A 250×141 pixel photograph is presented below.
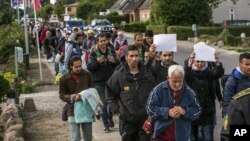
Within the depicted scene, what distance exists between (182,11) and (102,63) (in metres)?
42.8

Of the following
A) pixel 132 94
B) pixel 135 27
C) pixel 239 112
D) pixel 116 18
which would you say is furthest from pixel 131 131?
pixel 116 18

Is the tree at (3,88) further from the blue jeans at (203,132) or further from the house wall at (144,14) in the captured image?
the house wall at (144,14)

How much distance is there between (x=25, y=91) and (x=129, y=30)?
57.1 m

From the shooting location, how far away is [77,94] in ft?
27.6

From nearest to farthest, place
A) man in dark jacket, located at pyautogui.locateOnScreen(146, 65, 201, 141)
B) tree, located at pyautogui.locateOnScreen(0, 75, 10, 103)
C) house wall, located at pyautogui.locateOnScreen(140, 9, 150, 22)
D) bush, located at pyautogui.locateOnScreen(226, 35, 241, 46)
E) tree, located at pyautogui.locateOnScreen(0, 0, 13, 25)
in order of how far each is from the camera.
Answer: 1. man in dark jacket, located at pyautogui.locateOnScreen(146, 65, 201, 141)
2. tree, located at pyautogui.locateOnScreen(0, 75, 10, 103)
3. bush, located at pyautogui.locateOnScreen(226, 35, 241, 46)
4. tree, located at pyautogui.locateOnScreen(0, 0, 13, 25)
5. house wall, located at pyautogui.locateOnScreen(140, 9, 150, 22)

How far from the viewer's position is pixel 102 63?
10609 millimetres

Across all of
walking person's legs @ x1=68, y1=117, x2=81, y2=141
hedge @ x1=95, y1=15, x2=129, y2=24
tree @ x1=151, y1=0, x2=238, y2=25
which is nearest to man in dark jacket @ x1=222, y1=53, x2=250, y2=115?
walking person's legs @ x1=68, y1=117, x2=81, y2=141

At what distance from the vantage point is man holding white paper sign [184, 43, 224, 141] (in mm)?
8039

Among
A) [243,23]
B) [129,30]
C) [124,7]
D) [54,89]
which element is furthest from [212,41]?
[124,7]

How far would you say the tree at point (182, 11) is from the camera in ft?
172

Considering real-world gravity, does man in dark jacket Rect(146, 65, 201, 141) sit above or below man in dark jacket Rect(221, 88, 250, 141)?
below

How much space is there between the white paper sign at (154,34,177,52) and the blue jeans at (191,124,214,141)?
1.16m

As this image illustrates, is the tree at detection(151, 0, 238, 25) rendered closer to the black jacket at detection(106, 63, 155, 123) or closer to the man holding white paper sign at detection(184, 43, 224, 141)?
the man holding white paper sign at detection(184, 43, 224, 141)

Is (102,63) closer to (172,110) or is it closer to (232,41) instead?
(172,110)
